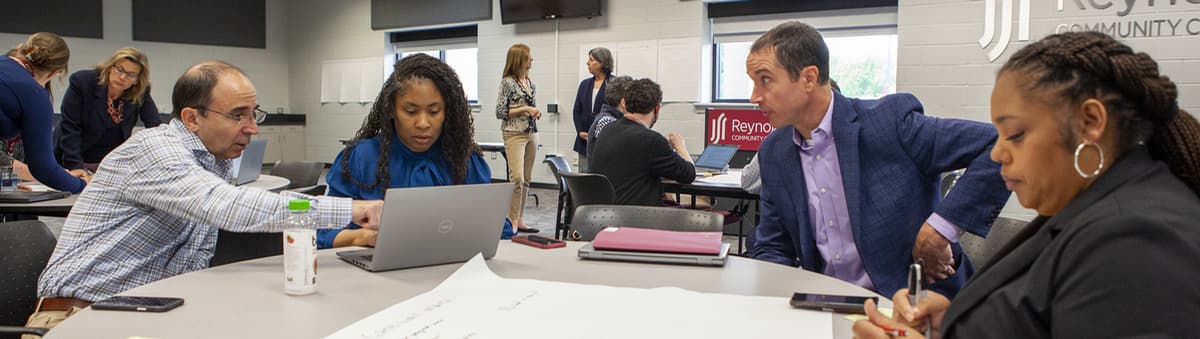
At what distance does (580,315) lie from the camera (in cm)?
141

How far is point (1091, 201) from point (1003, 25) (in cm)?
581

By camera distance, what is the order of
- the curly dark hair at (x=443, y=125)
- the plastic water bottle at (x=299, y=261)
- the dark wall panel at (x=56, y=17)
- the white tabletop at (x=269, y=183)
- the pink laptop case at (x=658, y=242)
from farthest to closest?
the dark wall panel at (x=56, y=17), the white tabletop at (x=269, y=183), the curly dark hair at (x=443, y=125), the pink laptop case at (x=658, y=242), the plastic water bottle at (x=299, y=261)

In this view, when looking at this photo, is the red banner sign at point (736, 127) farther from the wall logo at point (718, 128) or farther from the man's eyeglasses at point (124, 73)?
the man's eyeglasses at point (124, 73)

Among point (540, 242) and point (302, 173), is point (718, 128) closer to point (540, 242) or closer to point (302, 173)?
point (302, 173)

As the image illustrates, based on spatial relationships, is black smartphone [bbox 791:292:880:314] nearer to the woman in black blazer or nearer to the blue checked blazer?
the woman in black blazer

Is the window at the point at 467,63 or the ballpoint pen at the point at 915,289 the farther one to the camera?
the window at the point at 467,63

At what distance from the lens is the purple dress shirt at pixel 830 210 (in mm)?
2229

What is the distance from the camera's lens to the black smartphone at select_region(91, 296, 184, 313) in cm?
142

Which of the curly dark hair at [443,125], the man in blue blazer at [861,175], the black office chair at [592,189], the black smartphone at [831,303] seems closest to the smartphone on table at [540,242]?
the curly dark hair at [443,125]

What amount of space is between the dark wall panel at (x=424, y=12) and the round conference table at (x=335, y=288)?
834cm

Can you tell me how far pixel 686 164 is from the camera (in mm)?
4191

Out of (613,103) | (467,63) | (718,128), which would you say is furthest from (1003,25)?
(467,63)

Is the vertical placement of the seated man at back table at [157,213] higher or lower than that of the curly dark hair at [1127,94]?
lower

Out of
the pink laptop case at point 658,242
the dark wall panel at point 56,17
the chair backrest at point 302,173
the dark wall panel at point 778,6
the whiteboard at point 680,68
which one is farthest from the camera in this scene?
the dark wall panel at point 56,17
